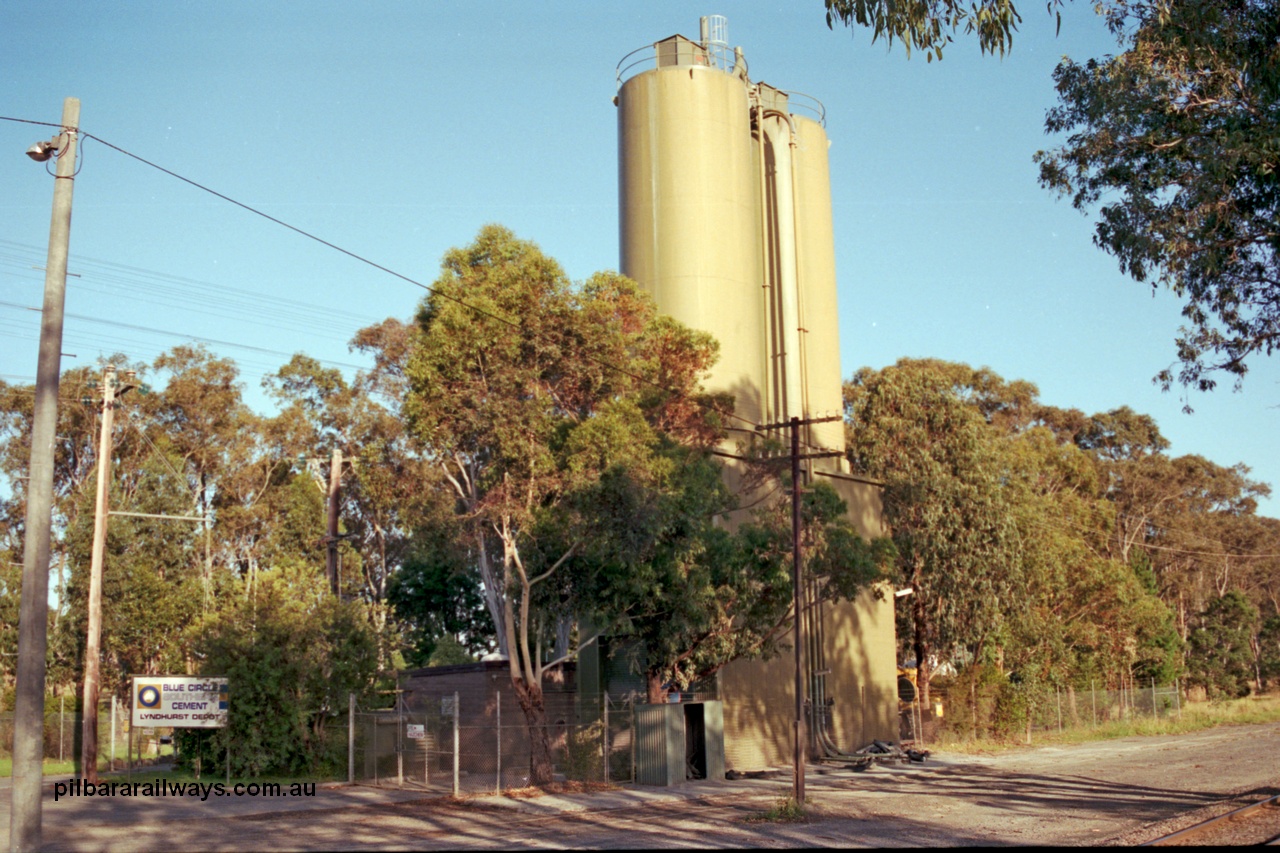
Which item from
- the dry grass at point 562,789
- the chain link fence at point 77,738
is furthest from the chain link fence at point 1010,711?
the chain link fence at point 77,738

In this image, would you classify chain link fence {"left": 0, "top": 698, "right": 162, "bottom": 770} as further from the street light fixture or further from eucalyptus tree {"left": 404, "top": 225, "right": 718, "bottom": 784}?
the street light fixture

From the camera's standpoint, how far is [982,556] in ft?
151

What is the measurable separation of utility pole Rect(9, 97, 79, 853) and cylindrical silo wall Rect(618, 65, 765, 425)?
26746mm

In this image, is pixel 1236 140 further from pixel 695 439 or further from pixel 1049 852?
pixel 695 439

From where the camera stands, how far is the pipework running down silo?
39.8 metres

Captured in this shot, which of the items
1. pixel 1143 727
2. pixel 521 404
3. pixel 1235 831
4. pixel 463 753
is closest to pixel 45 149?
pixel 521 404

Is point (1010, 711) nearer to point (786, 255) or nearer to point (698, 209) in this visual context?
point (786, 255)

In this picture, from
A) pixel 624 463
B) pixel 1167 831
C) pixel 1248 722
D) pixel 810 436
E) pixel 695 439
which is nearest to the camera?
pixel 1167 831

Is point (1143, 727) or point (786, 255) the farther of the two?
point (1143, 727)

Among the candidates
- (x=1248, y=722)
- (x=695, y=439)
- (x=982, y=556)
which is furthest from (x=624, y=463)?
(x=1248, y=722)

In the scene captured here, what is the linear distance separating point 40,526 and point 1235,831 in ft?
58.9

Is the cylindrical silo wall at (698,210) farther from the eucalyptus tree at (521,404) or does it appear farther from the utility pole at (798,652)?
the utility pole at (798,652)

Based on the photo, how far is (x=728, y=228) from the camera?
40.5 metres

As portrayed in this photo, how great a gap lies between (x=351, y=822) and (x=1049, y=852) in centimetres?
1326
